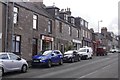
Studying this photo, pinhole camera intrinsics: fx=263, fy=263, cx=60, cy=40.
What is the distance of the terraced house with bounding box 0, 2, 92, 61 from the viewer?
26453 mm

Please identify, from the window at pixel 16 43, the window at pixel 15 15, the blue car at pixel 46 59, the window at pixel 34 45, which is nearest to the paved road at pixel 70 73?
the blue car at pixel 46 59

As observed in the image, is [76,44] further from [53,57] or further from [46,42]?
[53,57]

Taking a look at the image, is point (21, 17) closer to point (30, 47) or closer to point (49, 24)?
point (30, 47)

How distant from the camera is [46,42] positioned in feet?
118

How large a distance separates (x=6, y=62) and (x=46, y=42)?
18.4 meters

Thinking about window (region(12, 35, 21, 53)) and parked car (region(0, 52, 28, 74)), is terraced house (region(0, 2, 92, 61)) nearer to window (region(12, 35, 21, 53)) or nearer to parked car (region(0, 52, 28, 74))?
window (region(12, 35, 21, 53))

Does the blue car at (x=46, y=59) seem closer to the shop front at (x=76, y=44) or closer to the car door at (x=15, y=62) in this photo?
the car door at (x=15, y=62)

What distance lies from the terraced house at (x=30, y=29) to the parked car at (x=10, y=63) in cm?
652

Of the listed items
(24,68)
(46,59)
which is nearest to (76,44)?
(46,59)

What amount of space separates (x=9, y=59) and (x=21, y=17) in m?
11.4

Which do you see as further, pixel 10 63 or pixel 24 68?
pixel 24 68

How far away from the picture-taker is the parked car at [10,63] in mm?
17583

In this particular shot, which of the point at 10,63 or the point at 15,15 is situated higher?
the point at 15,15

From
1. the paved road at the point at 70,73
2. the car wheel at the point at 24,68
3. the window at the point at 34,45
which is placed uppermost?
the window at the point at 34,45
